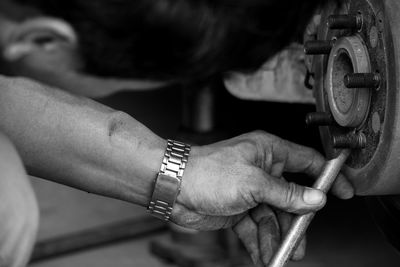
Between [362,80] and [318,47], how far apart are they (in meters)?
0.13

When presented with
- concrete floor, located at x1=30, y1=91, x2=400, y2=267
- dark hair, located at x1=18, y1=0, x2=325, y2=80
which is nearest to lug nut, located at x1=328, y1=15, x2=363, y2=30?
dark hair, located at x1=18, y1=0, x2=325, y2=80

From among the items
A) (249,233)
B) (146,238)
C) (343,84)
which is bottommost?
(146,238)

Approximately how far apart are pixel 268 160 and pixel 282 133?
2.61 ft

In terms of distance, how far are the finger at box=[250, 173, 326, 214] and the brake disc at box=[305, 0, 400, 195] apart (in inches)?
2.6

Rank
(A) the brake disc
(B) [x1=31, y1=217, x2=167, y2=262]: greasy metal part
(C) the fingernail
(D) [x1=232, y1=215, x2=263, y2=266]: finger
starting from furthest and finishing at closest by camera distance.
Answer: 1. (B) [x1=31, y1=217, x2=167, y2=262]: greasy metal part
2. (D) [x1=232, y1=215, x2=263, y2=266]: finger
3. (C) the fingernail
4. (A) the brake disc

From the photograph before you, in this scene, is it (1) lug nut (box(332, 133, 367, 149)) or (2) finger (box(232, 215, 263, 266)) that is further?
(2) finger (box(232, 215, 263, 266))

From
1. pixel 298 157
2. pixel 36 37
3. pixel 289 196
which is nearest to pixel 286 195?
pixel 289 196

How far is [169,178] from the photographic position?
3.43 ft

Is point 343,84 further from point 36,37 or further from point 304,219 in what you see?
point 36,37

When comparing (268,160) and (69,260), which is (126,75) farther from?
(69,260)

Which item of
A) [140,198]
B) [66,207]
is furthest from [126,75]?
[66,207]

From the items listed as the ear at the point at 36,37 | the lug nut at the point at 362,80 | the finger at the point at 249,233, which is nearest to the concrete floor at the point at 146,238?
the finger at the point at 249,233

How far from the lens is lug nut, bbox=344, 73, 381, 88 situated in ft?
3.02

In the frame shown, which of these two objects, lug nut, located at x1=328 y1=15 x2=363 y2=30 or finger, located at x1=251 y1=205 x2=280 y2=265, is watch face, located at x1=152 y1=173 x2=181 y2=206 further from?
lug nut, located at x1=328 y1=15 x2=363 y2=30
